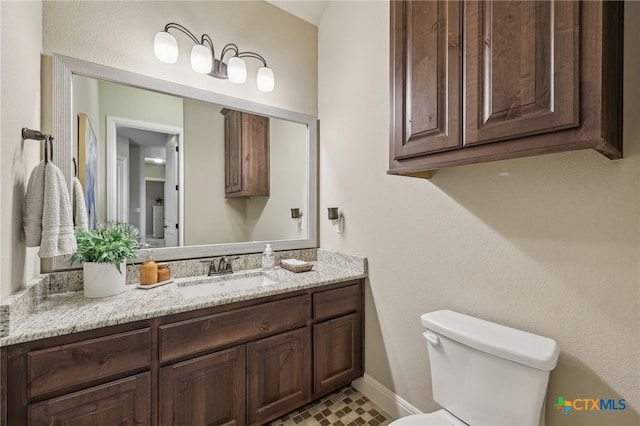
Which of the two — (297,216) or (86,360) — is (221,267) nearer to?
(297,216)

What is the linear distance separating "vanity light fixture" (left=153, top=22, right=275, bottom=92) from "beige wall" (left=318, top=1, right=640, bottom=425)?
0.54 metres

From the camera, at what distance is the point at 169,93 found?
172 centimetres

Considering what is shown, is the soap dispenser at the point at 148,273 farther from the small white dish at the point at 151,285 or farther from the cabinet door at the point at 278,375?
the cabinet door at the point at 278,375

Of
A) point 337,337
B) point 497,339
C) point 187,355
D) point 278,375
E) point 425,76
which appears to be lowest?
point 278,375

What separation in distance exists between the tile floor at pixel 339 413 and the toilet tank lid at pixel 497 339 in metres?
0.84

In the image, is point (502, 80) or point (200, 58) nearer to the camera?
point (502, 80)

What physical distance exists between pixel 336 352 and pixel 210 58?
6.55 feet

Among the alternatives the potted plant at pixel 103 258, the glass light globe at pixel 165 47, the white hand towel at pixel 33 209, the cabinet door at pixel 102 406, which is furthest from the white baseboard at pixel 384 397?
the glass light globe at pixel 165 47

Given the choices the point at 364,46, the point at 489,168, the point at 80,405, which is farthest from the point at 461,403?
the point at 364,46

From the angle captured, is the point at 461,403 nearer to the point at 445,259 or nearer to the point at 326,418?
the point at 445,259

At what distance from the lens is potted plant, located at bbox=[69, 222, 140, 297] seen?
4.42ft

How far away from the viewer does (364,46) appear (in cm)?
188

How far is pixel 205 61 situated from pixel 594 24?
1768mm

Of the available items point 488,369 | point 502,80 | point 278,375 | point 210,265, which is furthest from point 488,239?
point 210,265
